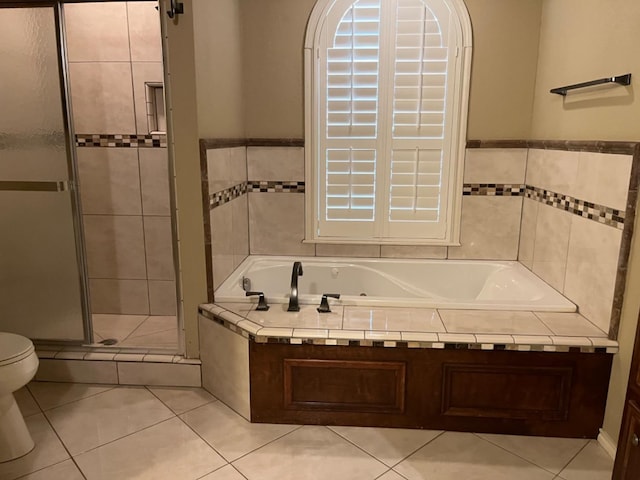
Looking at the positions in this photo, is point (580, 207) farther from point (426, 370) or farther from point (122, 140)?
point (122, 140)

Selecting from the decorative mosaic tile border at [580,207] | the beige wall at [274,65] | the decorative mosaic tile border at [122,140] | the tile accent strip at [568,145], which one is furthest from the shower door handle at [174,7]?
the decorative mosaic tile border at [580,207]

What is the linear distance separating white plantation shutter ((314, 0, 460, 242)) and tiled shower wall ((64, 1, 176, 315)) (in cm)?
113

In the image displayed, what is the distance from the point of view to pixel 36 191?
2.56 metres

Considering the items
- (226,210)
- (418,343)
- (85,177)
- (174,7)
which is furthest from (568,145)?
(85,177)

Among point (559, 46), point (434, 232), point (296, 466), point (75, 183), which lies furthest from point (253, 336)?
point (559, 46)

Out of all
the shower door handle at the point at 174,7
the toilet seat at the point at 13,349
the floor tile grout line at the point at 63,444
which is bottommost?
the floor tile grout line at the point at 63,444

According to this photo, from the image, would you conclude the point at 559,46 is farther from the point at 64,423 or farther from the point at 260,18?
the point at 64,423

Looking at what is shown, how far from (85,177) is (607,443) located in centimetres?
338

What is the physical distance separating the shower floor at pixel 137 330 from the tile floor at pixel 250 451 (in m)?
0.64

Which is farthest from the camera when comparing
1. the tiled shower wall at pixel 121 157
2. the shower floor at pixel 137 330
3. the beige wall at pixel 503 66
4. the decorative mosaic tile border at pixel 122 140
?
the decorative mosaic tile border at pixel 122 140

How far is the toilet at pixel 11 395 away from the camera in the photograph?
1962 mm

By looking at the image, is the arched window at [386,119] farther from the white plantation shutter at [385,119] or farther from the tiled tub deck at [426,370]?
the tiled tub deck at [426,370]

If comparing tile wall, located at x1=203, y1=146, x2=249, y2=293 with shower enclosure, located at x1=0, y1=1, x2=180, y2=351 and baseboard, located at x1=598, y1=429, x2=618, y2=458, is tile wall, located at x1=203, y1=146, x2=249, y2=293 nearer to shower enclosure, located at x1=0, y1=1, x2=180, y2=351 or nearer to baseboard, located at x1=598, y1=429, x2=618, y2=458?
shower enclosure, located at x1=0, y1=1, x2=180, y2=351

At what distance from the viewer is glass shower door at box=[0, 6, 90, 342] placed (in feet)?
8.00
